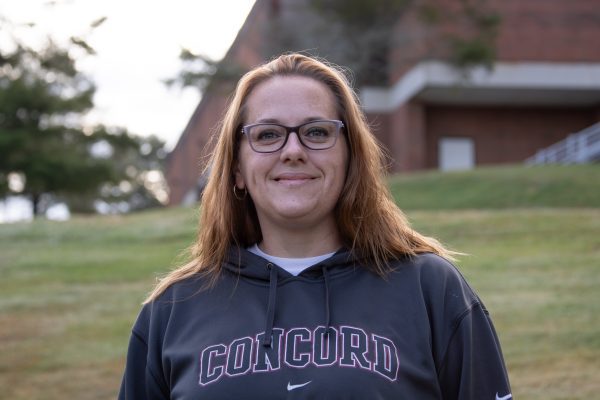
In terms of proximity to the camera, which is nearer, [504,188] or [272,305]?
[272,305]

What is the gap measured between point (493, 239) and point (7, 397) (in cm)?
788

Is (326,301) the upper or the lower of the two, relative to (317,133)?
lower

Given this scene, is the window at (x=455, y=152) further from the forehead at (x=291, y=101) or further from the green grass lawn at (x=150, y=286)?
the forehead at (x=291, y=101)

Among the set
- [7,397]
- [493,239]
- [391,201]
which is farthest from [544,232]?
[391,201]

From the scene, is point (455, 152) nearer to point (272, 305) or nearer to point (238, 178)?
point (238, 178)

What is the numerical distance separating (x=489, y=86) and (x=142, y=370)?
93.7 ft

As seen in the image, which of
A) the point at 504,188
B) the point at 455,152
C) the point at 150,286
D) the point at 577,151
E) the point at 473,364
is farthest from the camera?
the point at 455,152

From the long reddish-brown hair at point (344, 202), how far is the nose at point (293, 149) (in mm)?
208

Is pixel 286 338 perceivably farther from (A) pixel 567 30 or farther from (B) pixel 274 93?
(A) pixel 567 30

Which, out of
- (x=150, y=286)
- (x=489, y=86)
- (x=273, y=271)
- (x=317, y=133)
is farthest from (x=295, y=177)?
(x=489, y=86)

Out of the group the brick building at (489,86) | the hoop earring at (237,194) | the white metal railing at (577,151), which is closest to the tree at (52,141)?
the brick building at (489,86)

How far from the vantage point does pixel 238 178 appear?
314 centimetres

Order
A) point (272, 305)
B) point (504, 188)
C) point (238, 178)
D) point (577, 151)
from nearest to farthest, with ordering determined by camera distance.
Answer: point (272, 305) → point (238, 178) → point (504, 188) → point (577, 151)

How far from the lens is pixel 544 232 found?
13.3 meters
